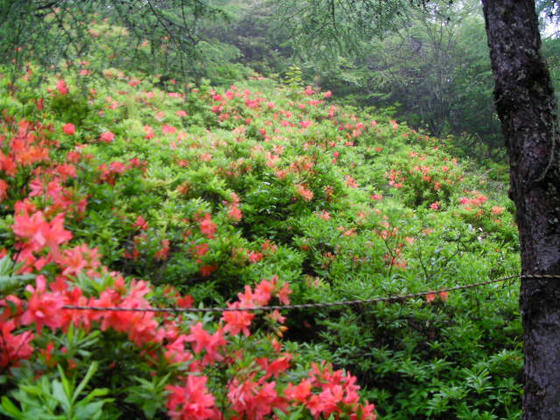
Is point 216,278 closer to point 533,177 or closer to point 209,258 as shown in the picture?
point 209,258

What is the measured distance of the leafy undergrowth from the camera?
1263 mm

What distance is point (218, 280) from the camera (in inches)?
111

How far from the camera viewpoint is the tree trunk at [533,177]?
1.90 metres

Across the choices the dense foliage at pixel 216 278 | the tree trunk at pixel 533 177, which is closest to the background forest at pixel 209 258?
the dense foliage at pixel 216 278

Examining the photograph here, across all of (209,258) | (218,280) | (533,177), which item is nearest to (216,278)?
(218,280)

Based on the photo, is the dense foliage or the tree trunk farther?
the tree trunk

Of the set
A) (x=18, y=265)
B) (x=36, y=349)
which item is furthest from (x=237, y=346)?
(x=18, y=265)

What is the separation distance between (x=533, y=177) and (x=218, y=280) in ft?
6.87

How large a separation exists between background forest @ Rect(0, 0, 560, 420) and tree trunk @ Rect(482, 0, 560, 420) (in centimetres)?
40

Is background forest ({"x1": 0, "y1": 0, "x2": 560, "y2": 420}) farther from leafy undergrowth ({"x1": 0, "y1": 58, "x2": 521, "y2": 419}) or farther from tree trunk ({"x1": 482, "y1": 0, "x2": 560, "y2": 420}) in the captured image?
tree trunk ({"x1": 482, "y1": 0, "x2": 560, "y2": 420})

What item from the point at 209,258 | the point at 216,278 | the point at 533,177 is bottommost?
the point at 216,278

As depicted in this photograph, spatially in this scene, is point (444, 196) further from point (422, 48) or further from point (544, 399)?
point (422, 48)

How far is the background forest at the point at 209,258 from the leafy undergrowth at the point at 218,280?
0.04 ft

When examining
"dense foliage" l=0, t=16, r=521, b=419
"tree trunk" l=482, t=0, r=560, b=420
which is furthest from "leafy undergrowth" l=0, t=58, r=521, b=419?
"tree trunk" l=482, t=0, r=560, b=420
